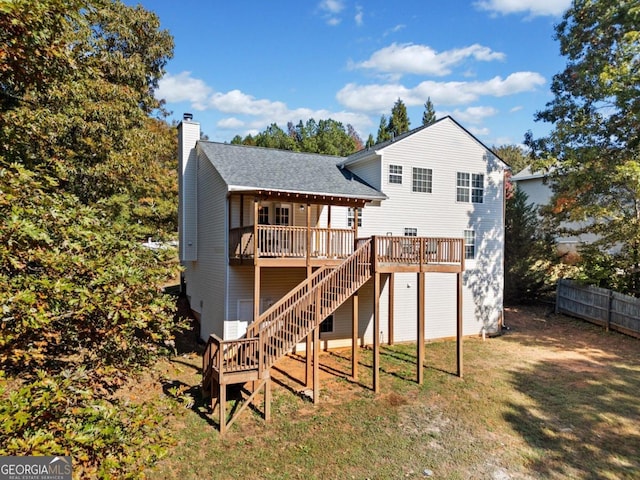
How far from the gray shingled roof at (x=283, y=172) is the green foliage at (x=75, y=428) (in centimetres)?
876

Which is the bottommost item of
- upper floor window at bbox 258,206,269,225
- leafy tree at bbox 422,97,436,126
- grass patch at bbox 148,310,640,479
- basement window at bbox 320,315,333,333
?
grass patch at bbox 148,310,640,479

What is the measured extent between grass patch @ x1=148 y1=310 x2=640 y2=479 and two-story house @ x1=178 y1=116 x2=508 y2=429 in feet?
3.76

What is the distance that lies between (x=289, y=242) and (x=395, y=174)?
657 cm

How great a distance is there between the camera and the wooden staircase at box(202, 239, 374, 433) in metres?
9.49

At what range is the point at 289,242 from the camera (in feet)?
40.3

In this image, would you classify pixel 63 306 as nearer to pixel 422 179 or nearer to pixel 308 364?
pixel 308 364

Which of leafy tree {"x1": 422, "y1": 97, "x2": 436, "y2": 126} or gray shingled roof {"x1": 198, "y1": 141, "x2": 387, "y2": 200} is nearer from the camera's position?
gray shingled roof {"x1": 198, "y1": 141, "x2": 387, "y2": 200}

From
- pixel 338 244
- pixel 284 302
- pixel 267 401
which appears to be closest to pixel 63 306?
pixel 267 401

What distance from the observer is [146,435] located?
13.0ft

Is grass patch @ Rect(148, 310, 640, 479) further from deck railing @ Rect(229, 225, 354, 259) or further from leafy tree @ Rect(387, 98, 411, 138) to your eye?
leafy tree @ Rect(387, 98, 411, 138)

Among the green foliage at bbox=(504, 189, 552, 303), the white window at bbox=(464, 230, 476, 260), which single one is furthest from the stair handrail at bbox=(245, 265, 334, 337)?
the green foliage at bbox=(504, 189, 552, 303)

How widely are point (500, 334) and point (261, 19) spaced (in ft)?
57.3

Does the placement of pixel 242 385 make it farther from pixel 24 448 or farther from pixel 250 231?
pixel 24 448

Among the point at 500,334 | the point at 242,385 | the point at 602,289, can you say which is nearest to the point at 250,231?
the point at 242,385
